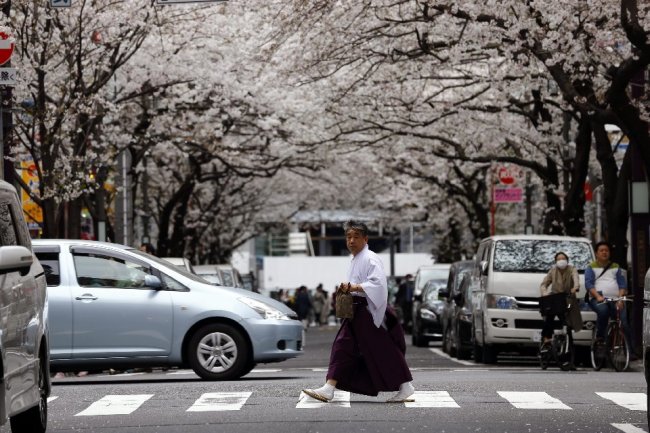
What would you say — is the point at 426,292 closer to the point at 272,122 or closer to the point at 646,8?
the point at 272,122

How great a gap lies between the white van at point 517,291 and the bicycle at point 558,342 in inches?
36.6

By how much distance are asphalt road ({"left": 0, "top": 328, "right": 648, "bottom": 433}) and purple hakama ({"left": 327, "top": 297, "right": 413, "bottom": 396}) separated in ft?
0.62

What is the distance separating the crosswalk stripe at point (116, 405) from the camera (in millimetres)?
12781

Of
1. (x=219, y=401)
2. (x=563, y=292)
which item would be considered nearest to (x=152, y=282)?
(x=219, y=401)

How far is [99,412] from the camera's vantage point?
12805 mm

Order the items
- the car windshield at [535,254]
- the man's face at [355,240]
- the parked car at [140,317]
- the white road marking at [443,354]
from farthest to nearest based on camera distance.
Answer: the white road marking at [443,354]
the car windshield at [535,254]
the parked car at [140,317]
the man's face at [355,240]

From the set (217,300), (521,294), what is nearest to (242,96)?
(521,294)

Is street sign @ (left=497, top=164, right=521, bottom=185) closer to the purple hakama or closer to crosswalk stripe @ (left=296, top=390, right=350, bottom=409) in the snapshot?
crosswalk stripe @ (left=296, top=390, right=350, bottom=409)

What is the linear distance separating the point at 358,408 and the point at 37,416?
3.50 metres

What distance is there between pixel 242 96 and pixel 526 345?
1131 cm

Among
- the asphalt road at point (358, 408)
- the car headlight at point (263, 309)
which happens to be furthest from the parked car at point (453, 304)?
the asphalt road at point (358, 408)

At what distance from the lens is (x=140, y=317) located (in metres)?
17.1

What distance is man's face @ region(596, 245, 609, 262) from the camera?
20.9m

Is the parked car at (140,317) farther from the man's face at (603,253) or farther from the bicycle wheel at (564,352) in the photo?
the man's face at (603,253)
